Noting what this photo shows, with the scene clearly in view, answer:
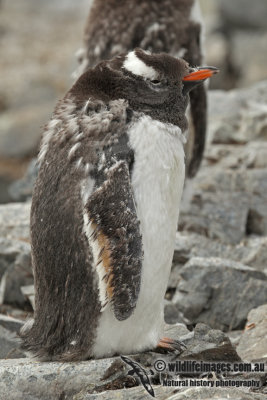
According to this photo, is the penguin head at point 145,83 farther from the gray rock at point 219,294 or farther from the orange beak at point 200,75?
the gray rock at point 219,294

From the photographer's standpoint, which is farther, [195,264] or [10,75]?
[10,75]

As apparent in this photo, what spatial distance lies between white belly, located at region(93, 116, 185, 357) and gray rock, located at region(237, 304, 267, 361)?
773 millimetres

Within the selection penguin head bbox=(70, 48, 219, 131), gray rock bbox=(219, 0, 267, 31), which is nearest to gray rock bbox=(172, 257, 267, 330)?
penguin head bbox=(70, 48, 219, 131)

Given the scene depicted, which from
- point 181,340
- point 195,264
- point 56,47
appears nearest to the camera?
point 181,340

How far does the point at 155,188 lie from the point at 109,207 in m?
0.30

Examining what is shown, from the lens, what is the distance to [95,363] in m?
4.76

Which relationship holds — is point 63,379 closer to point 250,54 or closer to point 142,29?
point 142,29

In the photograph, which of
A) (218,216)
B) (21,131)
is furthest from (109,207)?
(21,131)

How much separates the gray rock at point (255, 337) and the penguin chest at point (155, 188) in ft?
2.84

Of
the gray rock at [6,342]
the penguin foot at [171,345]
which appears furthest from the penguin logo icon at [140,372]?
the gray rock at [6,342]

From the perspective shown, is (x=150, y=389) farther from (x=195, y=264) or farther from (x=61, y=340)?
(x=195, y=264)

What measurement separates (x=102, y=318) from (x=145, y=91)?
1.31 metres

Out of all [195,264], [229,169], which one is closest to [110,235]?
[195,264]

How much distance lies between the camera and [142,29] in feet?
25.4
